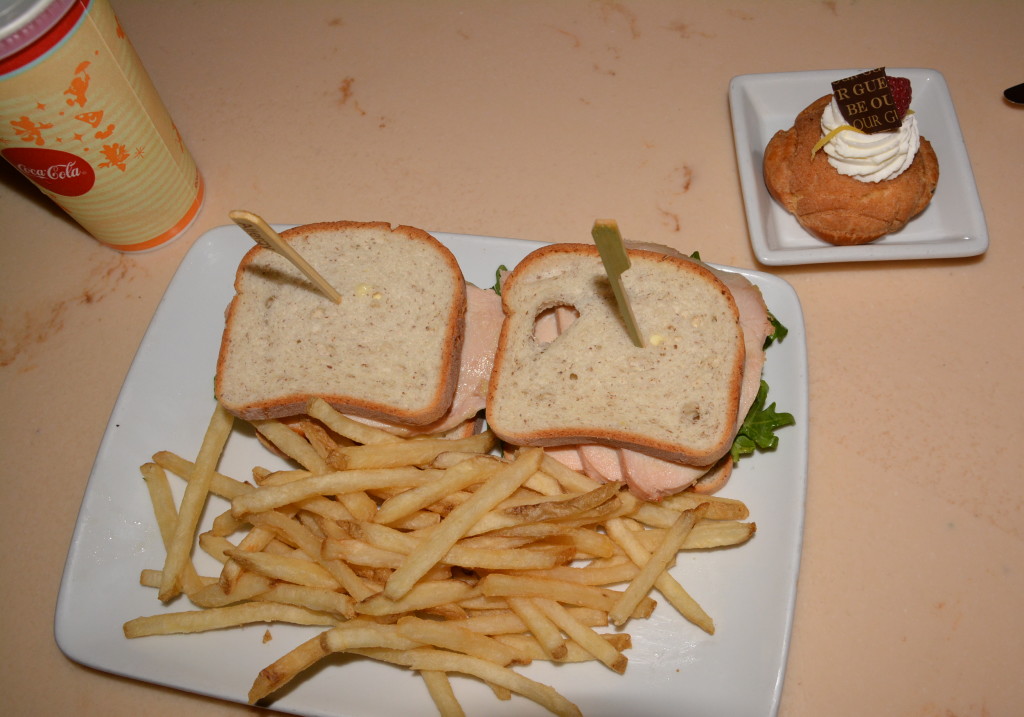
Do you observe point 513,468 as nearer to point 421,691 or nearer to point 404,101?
point 421,691

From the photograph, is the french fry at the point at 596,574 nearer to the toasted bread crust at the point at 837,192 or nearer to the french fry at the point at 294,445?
the french fry at the point at 294,445

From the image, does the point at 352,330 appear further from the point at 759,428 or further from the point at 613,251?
the point at 759,428

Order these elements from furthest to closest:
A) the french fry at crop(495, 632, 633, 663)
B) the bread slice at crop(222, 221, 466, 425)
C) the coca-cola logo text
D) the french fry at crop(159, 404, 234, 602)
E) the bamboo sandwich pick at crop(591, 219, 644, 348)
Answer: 1. the coca-cola logo text
2. the bread slice at crop(222, 221, 466, 425)
3. the french fry at crop(159, 404, 234, 602)
4. the french fry at crop(495, 632, 633, 663)
5. the bamboo sandwich pick at crop(591, 219, 644, 348)

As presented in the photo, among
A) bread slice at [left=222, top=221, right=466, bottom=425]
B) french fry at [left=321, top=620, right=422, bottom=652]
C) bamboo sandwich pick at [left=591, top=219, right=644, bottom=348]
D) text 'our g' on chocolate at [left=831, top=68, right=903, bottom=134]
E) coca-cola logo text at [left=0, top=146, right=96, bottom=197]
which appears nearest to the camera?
bamboo sandwich pick at [left=591, top=219, right=644, bottom=348]

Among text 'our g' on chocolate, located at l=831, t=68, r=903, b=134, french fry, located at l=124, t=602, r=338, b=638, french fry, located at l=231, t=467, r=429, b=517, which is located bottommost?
french fry, located at l=124, t=602, r=338, b=638

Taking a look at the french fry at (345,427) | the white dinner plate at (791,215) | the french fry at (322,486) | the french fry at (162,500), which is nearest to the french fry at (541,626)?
the french fry at (322,486)

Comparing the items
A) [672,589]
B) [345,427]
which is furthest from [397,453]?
[672,589]

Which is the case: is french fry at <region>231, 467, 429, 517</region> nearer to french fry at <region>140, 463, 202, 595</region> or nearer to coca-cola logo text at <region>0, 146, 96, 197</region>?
french fry at <region>140, 463, 202, 595</region>

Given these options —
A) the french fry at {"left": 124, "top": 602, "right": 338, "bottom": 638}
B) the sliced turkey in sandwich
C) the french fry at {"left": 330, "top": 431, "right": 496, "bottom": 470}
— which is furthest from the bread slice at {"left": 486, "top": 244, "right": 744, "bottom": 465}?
the french fry at {"left": 124, "top": 602, "right": 338, "bottom": 638}
